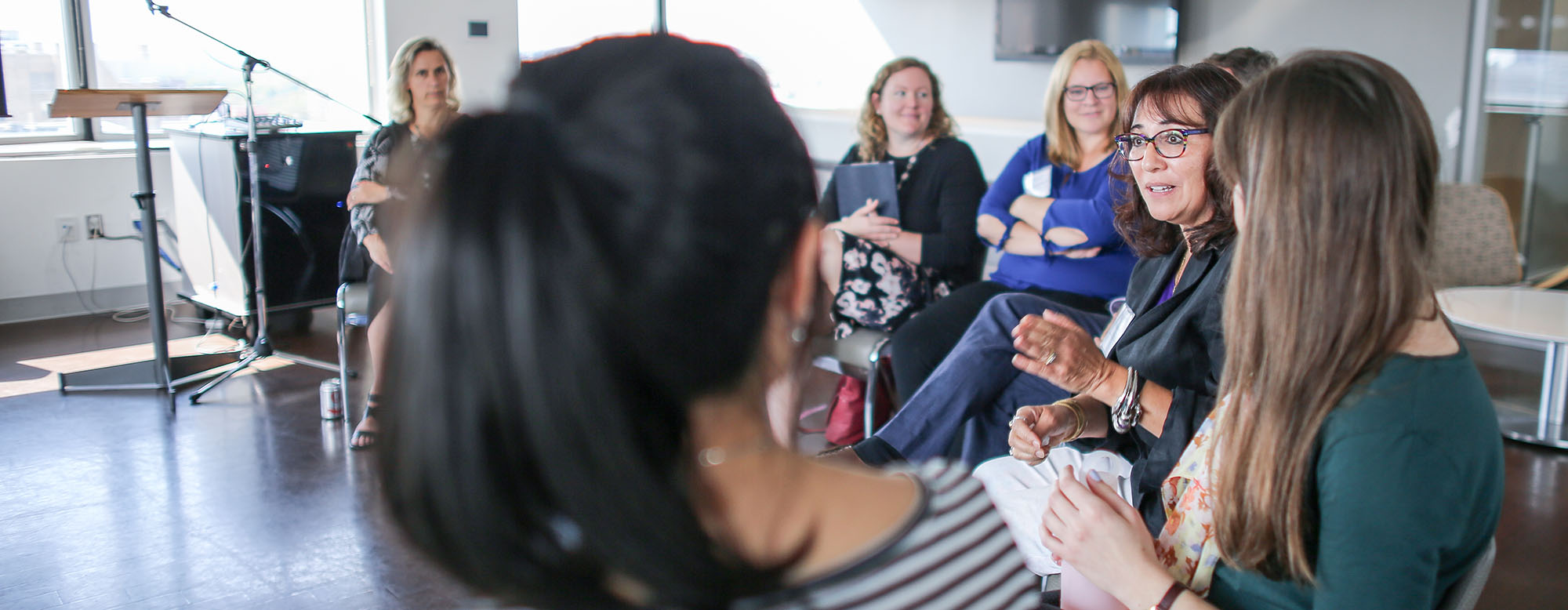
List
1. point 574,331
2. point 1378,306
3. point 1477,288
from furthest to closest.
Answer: point 1477,288
point 1378,306
point 574,331

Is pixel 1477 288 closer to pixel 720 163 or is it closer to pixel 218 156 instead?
pixel 720 163

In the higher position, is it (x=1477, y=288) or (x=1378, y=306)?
(x=1378, y=306)

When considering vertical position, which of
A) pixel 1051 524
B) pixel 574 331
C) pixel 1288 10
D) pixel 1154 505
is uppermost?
pixel 1288 10

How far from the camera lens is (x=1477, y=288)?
3828 millimetres

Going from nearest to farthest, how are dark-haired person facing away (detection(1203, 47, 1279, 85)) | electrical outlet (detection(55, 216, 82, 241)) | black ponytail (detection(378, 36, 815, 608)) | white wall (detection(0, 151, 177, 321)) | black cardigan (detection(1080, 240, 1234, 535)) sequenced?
black ponytail (detection(378, 36, 815, 608)) → black cardigan (detection(1080, 240, 1234, 535)) → dark-haired person facing away (detection(1203, 47, 1279, 85)) → white wall (detection(0, 151, 177, 321)) → electrical outlet (detection(55, 216, 82, 241))

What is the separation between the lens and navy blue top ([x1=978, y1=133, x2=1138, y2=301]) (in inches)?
107

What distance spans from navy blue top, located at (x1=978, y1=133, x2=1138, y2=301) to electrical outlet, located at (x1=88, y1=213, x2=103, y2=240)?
464 centimetres

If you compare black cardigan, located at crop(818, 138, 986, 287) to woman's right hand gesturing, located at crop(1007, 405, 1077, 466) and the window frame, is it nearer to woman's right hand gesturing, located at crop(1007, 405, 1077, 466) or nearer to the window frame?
woman's right hand gesturing, located at crop(1007, 405, 1077, 466)

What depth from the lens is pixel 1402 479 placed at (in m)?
1.00

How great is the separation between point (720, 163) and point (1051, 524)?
875 mm

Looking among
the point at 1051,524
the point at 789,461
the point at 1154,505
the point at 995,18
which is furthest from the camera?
the point at 995,18

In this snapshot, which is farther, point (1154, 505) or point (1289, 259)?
point (1154, 505)

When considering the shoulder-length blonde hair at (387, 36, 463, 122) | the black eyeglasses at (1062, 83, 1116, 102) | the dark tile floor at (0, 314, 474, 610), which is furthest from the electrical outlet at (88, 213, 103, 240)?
the black eyeglasses at (1062, 83, 1116, 102)

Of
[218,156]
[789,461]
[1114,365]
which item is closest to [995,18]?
[218,156]
